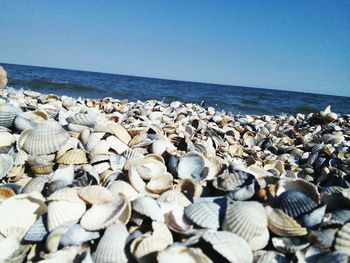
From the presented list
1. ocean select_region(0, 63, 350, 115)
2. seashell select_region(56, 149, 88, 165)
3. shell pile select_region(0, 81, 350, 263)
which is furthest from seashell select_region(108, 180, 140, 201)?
ocean select_region(0, 63, 350, 115)

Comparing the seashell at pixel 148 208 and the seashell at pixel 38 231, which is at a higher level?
the seashell at pixel 148 208

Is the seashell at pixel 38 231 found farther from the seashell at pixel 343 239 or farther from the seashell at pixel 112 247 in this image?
the seashell at pixel 343 239

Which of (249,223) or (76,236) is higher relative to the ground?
(249,223)

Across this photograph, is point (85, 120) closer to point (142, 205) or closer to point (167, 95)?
point (142, 205)

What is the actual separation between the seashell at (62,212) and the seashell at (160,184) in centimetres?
51

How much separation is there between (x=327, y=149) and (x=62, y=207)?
3.40 metres

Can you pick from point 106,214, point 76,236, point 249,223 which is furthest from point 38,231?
point 249,223

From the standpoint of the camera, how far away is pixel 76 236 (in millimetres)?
1731

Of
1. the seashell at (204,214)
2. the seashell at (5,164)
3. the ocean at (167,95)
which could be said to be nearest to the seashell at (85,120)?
the seashell at (5,164)

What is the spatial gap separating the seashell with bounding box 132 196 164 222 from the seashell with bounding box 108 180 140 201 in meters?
0.17

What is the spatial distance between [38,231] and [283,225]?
56.0 inches

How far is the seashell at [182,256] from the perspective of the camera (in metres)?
1.52

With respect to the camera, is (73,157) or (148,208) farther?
(73,157)

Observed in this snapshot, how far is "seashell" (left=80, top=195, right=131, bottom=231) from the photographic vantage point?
180 centimetres
